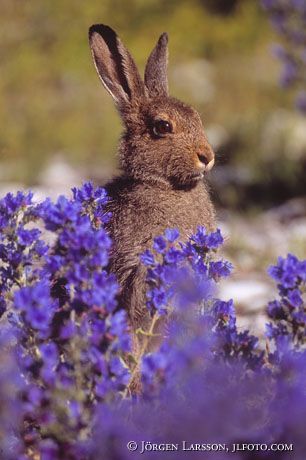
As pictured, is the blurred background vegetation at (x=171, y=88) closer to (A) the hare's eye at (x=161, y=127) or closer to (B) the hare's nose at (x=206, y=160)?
(A) the hare's eye at (x=161, y=127)

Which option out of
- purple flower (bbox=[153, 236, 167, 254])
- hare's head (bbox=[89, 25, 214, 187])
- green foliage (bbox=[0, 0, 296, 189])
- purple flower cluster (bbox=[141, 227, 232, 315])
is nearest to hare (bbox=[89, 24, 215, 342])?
hare's head (bbox=[89, 25, 214, 187])

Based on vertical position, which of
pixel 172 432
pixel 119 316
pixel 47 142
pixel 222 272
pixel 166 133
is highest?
pixel 47 142

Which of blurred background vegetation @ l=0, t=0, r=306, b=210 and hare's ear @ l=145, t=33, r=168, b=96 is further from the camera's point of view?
blurred background vegetation @ l=0, t=0, r=306, b=210

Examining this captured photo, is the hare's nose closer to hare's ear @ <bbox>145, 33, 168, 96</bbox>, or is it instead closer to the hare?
the hare

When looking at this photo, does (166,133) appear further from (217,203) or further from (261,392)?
(217,203)

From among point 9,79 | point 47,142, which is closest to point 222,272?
point 47,142

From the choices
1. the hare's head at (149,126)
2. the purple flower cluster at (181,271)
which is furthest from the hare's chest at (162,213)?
the purple flower cluster at (181,271)

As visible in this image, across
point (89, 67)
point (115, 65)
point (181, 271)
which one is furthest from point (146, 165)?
point (89, 67)
